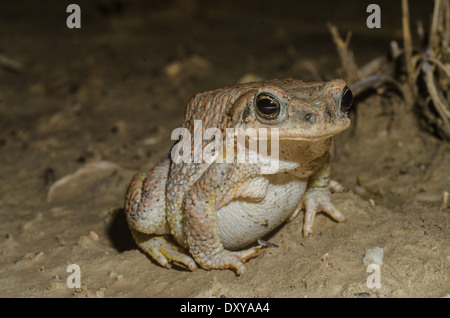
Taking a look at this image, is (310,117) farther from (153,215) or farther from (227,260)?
(153,215)

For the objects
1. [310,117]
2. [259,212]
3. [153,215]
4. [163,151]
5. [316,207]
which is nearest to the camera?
[310,117]

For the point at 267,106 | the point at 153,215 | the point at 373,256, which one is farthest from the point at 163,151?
the point at 373,256

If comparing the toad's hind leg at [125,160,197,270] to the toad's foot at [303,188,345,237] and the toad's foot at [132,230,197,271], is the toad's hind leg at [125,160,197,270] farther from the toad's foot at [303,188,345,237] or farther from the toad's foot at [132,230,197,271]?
the toad's foot at [303,188,345,237]

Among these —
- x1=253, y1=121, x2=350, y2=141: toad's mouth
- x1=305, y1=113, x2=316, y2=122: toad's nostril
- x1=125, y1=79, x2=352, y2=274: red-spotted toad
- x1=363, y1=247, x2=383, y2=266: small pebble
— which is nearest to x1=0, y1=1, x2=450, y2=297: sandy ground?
x1=363, y1=247, x2=383, y2=266: small pebble

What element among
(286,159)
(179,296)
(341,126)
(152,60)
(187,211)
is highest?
(152,60)

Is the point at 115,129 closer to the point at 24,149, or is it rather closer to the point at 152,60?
the point at 24,149

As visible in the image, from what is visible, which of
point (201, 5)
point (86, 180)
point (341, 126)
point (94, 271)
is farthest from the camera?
point (201, 5)

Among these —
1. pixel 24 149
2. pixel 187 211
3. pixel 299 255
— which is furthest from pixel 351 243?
pixel 24 149
